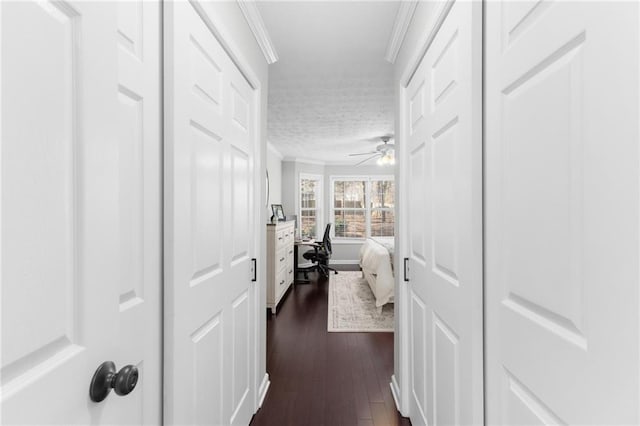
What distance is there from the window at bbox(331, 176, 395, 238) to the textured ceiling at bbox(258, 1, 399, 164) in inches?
99.0

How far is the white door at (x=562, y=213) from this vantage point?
0.55 metres

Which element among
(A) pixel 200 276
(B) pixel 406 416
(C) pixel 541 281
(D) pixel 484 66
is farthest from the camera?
(B) pixel 406 416

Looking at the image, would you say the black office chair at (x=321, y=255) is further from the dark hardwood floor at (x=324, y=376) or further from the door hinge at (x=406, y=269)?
the door hinge at (x=406, y=269)

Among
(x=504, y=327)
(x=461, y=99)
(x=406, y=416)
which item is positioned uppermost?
(x=461, y=99)

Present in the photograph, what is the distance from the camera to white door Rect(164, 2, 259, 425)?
108 cm

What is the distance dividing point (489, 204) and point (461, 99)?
1.36 ft

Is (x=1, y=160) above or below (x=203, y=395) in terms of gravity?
above

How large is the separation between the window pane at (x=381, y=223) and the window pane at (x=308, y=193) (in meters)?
1.55

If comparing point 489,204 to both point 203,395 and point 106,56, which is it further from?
point 203,395

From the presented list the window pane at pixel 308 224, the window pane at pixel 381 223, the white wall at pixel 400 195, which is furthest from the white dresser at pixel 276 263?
the window pane at pixel 381 223

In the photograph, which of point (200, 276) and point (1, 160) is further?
point (200, 276)

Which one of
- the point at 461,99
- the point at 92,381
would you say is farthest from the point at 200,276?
the point at 461,99

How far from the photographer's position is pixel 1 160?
0.41 metres

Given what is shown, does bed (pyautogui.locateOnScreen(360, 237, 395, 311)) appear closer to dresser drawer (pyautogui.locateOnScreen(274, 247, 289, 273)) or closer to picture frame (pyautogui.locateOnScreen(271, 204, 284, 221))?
dresser drawer (pyautogui.locateOnScreen(274, 247, 289, 273))
